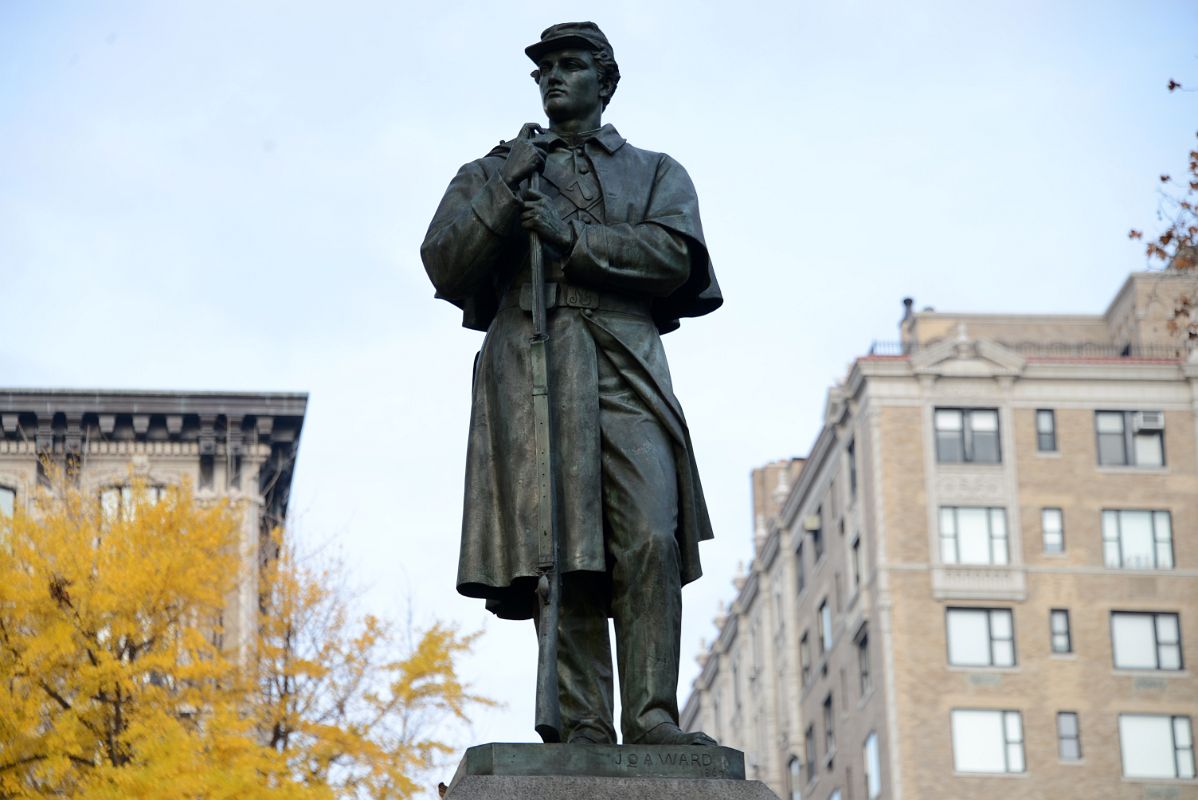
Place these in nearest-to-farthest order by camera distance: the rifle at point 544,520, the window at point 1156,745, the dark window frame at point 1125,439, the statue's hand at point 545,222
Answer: the rifle at point 544,520, the statue's hand at point 545,222, the window at point 1156,745, the dark window frame at point 1125,439

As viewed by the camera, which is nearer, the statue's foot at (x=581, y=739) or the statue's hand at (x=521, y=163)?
the statue's foot at (x=581, y=739)

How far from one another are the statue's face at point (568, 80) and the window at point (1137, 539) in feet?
207

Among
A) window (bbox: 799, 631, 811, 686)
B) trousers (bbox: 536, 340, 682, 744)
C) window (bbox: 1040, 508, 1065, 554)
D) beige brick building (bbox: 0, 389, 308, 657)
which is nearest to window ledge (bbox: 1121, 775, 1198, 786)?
window (bbox: 1040, 508, 1065, 554)

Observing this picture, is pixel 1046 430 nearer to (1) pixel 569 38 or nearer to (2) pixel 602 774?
(1) pixel 569 38

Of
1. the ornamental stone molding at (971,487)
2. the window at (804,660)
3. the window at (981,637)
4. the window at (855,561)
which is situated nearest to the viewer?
the window at (981,637)

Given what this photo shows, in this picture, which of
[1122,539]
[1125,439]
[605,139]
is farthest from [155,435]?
[605,139]

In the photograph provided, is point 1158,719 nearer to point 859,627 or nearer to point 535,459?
point 859,627

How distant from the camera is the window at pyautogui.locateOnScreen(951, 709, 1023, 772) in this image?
67.4 m

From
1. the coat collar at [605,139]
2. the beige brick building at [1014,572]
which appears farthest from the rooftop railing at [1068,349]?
the coat collar at [605,139]

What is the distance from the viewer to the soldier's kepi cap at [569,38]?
10.2m

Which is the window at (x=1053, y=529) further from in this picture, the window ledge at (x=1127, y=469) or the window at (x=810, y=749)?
the window at (x=810, y=749)

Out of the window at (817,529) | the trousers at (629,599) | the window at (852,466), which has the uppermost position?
the window at (852,466)

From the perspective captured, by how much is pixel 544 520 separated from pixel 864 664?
64891 millimetres

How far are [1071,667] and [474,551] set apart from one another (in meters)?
62.0
